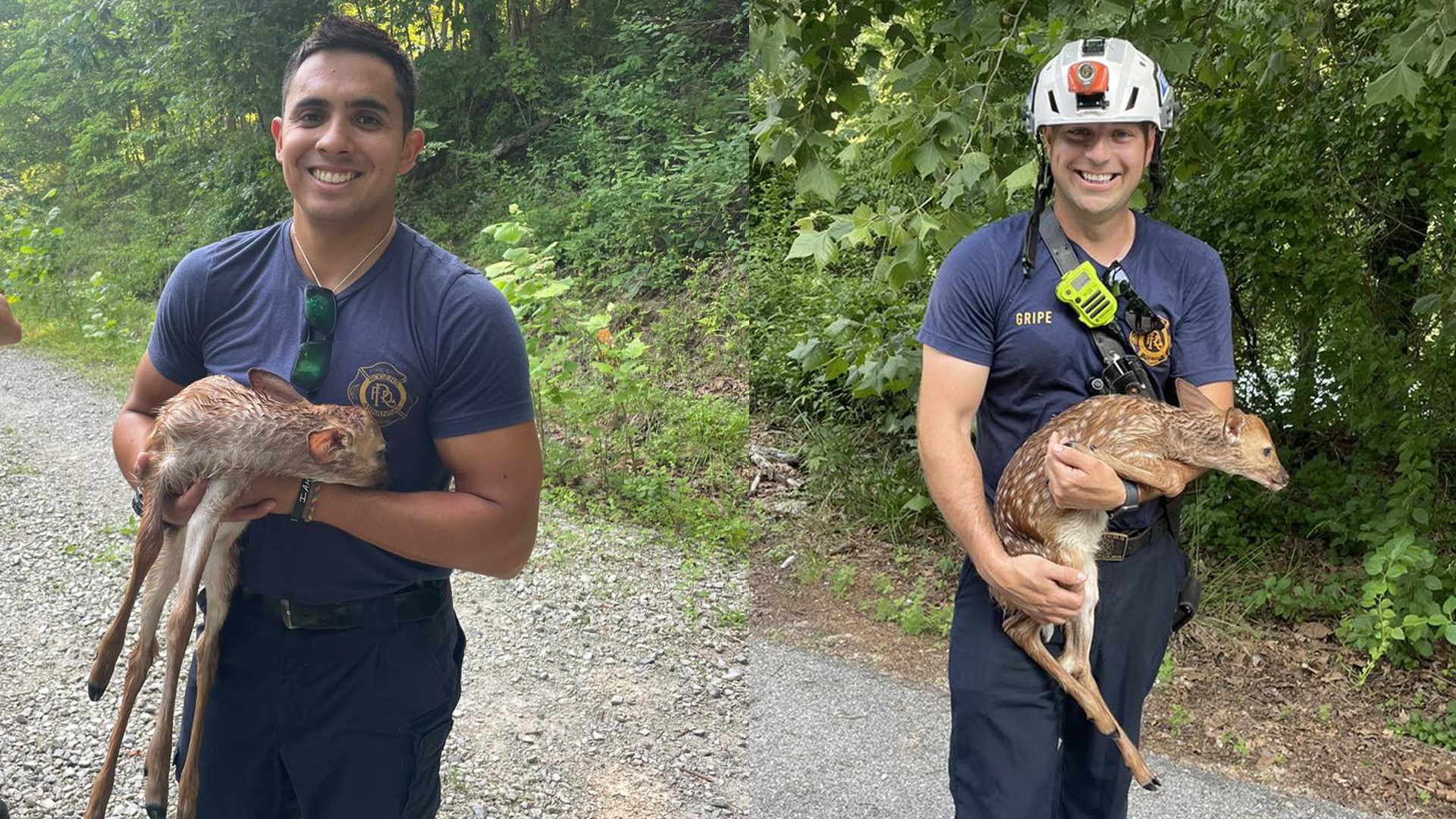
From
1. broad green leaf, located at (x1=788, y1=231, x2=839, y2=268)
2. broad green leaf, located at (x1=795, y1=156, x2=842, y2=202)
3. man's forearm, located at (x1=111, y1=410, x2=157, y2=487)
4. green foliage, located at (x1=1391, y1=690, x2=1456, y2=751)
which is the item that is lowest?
green foliage, located at (x1=1391, y1=690, x2=1456, y2=751)

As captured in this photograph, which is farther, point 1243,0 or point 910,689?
point 910,689

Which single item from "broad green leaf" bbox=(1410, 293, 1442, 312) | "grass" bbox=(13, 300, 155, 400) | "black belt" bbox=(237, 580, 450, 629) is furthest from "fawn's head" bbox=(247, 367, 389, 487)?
"broad green leaf" bbox=(1410, 293, 1442, 312)

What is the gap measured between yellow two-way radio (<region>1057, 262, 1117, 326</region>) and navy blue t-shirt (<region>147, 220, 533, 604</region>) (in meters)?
0.99

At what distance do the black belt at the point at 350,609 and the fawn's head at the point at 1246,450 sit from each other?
56.0 inches

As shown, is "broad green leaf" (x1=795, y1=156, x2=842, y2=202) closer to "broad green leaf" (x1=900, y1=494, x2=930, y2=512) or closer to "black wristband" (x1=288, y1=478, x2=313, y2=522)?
"black wristband" (x1=288, y1=478, x2=313, y2=522)

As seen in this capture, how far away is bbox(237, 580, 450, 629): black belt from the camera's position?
1917 mm

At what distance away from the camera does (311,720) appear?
1948 mm

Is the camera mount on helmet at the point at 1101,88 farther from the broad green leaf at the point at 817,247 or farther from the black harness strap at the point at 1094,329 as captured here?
the broad green leaf at the point at 817,247

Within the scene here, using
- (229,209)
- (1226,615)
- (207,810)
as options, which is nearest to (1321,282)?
(1226,615)

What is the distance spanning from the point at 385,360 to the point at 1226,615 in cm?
386

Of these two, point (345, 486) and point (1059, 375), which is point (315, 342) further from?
point (1059, 375)

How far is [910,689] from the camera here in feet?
14.9

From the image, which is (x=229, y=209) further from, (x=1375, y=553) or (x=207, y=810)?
(x=1375, y=553)

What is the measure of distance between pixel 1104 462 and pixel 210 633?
4.96ft
